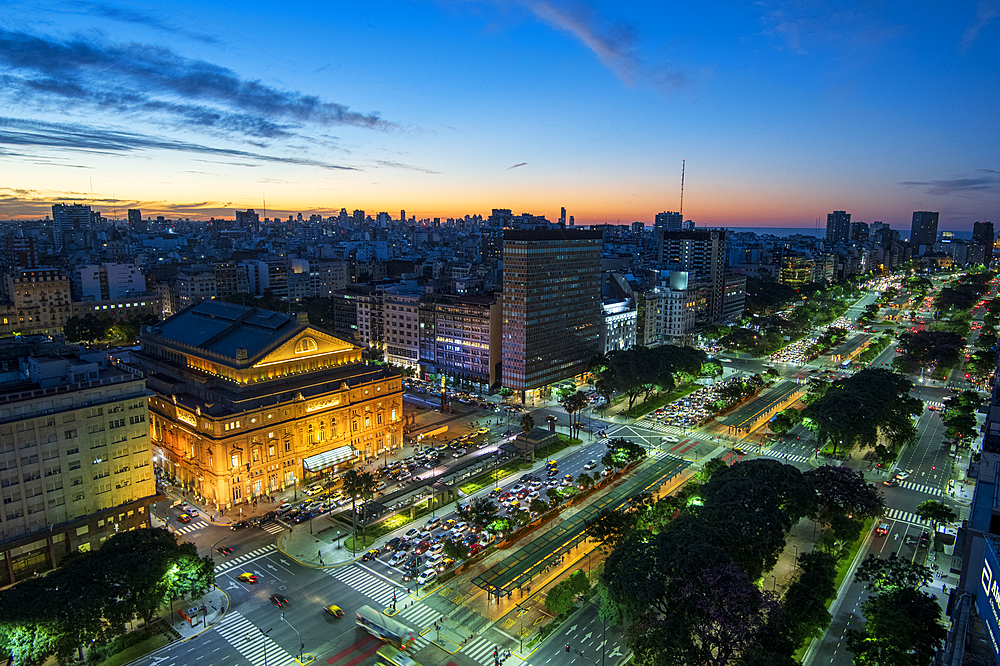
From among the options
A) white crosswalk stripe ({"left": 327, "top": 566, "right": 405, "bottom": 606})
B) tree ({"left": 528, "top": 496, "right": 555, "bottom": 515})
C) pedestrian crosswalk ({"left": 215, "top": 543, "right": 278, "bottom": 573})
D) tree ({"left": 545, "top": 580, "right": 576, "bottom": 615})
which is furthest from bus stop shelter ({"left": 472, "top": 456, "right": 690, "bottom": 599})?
pedestrian crosswalk ({"left": 215, "top": 543, "right": 278, "bottom": 573})

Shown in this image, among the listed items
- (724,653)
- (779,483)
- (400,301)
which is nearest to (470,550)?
(724,653)

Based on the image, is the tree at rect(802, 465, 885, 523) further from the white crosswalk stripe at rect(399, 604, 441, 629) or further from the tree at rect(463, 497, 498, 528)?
the white crosswalk stripe at rect(399, 604, 441, 629)

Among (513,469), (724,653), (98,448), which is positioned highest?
(98,448)

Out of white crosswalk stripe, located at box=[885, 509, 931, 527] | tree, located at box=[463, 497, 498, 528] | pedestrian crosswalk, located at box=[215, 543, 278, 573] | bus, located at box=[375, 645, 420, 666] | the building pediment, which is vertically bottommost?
pedestrian crosswalk, located at box=[215, 543, 278, 573]

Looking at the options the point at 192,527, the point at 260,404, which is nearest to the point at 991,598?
the point at 192,527

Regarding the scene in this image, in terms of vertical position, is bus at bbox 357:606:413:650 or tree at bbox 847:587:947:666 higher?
tree at bbox 847:587:947:666

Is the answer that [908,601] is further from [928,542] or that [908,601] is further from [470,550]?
[470,550]
